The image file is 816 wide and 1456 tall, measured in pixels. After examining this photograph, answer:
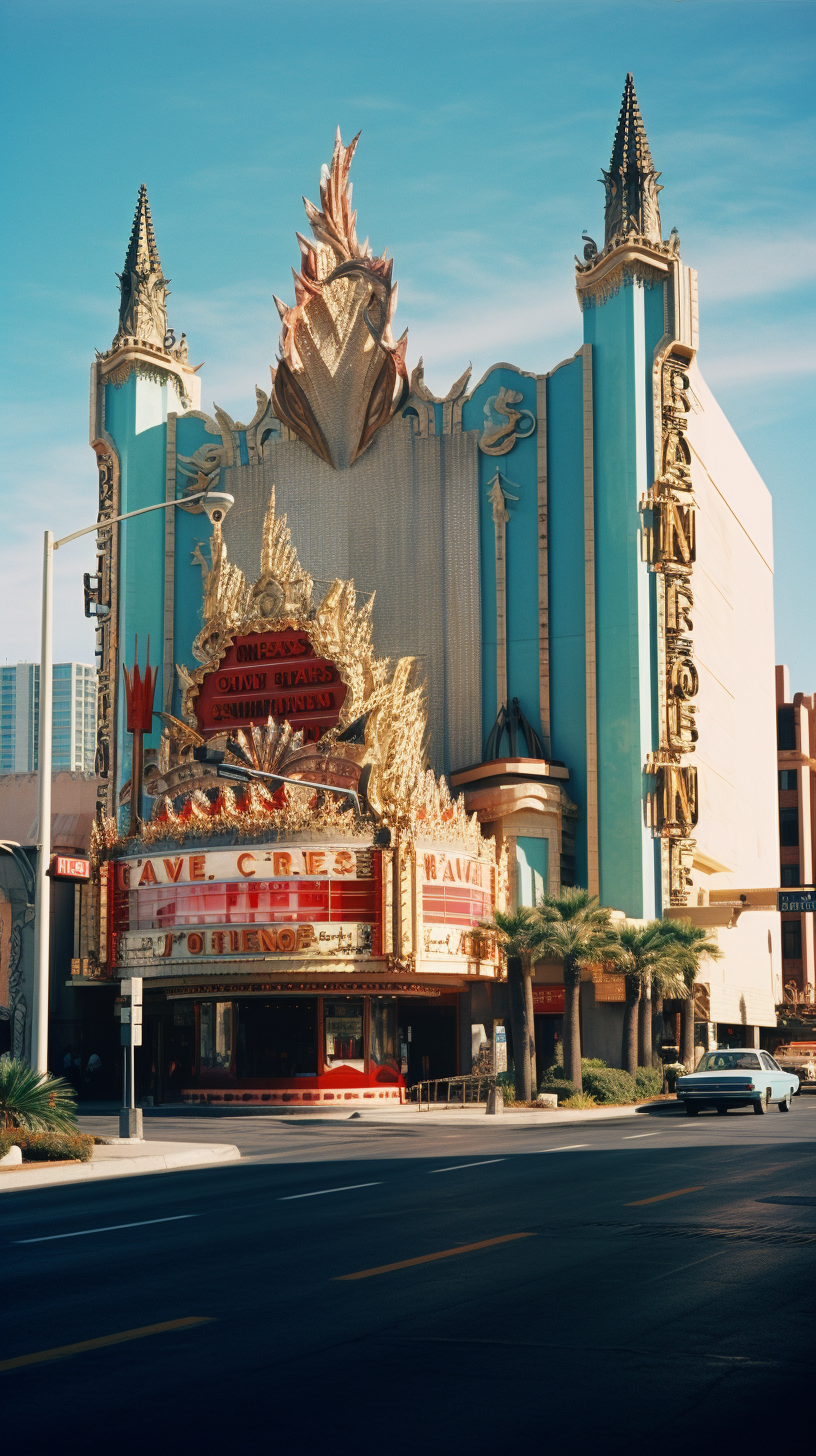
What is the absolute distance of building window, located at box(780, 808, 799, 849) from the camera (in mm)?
103125

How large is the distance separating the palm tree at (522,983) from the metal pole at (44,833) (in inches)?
794

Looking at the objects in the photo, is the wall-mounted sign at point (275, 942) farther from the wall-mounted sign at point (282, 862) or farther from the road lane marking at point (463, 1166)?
the road lane marking at point (463, 1166)

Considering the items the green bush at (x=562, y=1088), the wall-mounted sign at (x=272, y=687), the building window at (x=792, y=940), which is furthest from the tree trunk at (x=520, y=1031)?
the building window at (x=792, y=940)

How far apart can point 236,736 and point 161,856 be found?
5258 millimetres

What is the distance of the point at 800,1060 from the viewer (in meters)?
52.3

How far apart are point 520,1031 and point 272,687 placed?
1441 centimetres

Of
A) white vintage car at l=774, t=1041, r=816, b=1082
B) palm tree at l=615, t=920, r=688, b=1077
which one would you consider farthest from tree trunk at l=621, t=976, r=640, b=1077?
white vintage car at l=774, t=1041, r=816, b=1082

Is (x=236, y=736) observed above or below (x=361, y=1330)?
above

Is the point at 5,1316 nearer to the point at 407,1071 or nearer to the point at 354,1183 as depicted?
the point at 354,1183

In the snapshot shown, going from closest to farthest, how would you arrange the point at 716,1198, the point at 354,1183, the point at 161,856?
1. the point at 716,1198
2. the point at 354,1183
3. the point at 161,856

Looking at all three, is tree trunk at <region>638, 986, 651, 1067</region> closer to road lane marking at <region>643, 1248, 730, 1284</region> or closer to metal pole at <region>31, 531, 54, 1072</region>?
metal pole at <region>31, 531, 54, 1072</region>

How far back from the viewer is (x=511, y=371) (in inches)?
2216

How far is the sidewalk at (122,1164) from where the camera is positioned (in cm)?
2148

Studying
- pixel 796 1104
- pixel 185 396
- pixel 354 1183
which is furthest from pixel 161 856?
pixel 354 1183
